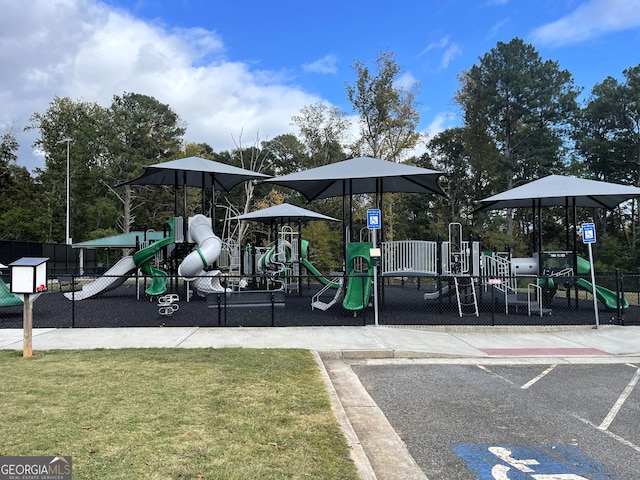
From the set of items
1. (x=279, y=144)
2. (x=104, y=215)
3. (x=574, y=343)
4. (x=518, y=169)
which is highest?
(x=279, y=144)

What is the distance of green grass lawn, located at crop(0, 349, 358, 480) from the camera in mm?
3377

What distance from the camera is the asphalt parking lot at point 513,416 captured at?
3.83 metres

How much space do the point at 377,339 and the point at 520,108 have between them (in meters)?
37.2

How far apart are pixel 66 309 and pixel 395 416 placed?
11983 mm

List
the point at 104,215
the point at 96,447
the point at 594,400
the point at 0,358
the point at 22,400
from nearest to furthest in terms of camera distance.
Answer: the point at 96,447 → the point at 22,400 → the point at 594,400 → the point at 0,358 → the point at 104,215

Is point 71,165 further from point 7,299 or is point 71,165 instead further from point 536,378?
point 536,378

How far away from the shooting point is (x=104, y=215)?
1743 inches

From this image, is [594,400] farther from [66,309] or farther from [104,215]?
[104,215]

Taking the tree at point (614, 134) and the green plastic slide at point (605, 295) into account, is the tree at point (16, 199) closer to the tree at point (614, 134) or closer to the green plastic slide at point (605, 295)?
the green plastic slide at point (605, 295)

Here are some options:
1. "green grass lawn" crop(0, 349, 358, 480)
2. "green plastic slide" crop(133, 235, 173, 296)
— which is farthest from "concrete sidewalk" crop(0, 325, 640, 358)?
"green plastic slide" crop(133, 235, 173, 296)

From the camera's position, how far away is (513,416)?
201 inches

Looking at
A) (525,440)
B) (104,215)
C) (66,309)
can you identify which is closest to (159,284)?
(66,309)
